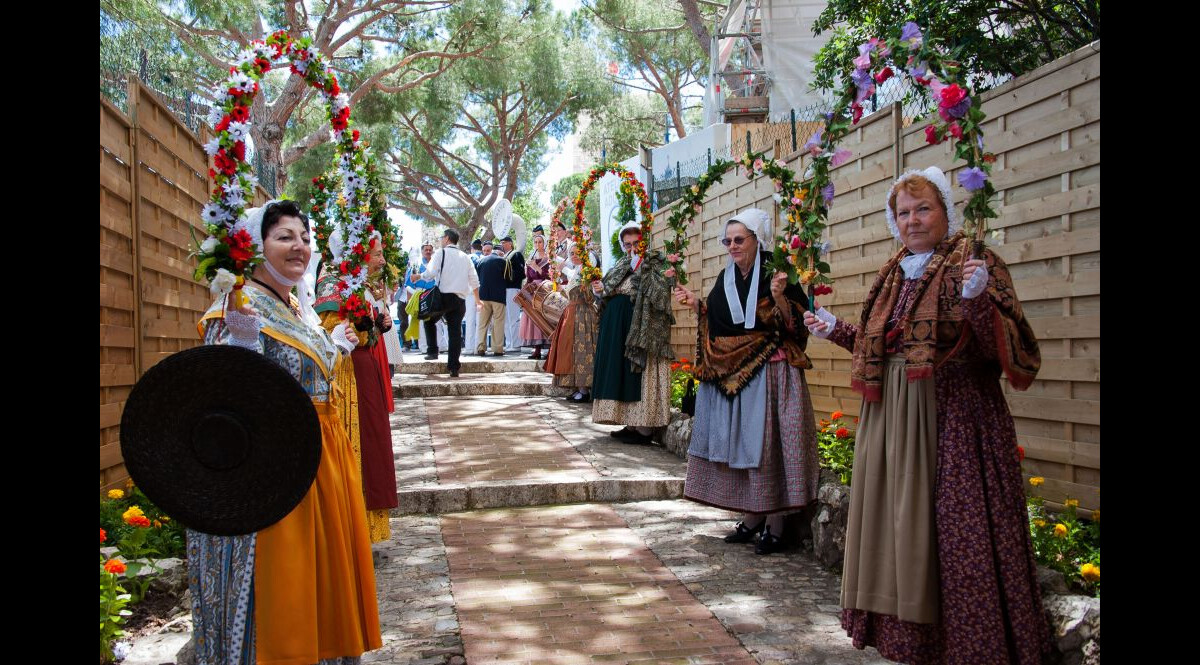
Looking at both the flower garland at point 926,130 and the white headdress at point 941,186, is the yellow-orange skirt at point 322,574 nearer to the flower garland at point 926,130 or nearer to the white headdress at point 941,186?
the flower garland at point 926,130

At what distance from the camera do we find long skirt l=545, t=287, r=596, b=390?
1011 cm

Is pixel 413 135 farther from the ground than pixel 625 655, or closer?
farther from the ground

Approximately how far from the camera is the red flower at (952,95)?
328 centimetres

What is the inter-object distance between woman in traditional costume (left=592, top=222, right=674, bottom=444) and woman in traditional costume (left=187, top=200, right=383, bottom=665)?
4913 millimetres

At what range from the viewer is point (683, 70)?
2595 cm

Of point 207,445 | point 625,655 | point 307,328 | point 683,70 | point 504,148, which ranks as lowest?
point 625,655

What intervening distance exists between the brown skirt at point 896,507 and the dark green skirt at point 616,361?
15.4ft

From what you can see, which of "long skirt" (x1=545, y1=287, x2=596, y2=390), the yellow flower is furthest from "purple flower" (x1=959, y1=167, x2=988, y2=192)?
"long skirt" (x1=545, y1=287, x2=596, y2=390)

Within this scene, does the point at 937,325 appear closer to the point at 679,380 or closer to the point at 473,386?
the point at 679,380

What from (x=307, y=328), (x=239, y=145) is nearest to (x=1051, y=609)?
(x=307, y=328)

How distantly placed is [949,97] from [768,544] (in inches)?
118

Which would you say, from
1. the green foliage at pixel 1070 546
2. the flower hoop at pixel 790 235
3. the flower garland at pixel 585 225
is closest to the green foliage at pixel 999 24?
the flower hoop at pixel 790 235

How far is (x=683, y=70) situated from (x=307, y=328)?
24187 millimetres

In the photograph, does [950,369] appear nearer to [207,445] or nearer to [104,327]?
[207,445]
